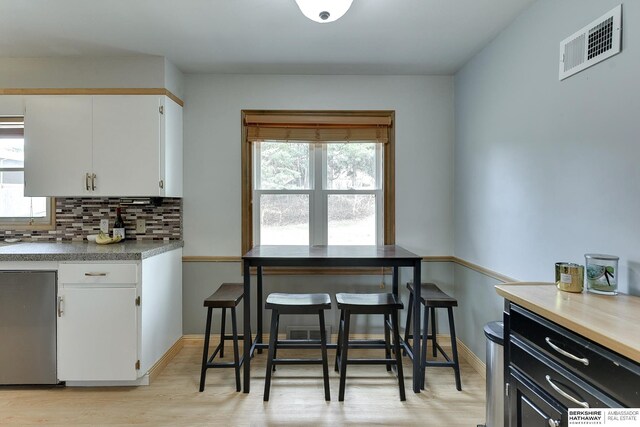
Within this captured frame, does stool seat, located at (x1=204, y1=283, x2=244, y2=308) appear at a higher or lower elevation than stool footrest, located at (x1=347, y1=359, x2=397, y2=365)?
higher

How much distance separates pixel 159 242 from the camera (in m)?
2.88

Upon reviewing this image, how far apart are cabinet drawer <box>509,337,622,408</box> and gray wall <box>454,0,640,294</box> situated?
527mm

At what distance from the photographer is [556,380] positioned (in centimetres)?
115

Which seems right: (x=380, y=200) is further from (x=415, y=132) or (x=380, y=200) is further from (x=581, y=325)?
(x=581, y=325)

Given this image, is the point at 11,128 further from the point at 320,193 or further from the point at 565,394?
the point at 565,394

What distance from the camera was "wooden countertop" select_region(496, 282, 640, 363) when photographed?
922 mm

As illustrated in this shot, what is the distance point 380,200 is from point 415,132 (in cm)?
72

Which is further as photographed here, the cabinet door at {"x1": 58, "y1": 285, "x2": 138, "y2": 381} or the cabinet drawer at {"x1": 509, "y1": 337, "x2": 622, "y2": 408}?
the cabinet door at {"x1": 58, "y1": 285, "x2": 138, "y2": 381}

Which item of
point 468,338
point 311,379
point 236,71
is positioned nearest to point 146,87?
point 236,71

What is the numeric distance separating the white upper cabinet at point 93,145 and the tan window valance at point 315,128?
824 mm

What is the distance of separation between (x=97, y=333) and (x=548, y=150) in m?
3.13

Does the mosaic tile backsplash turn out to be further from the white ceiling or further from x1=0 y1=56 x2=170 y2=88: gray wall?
the white ceiling

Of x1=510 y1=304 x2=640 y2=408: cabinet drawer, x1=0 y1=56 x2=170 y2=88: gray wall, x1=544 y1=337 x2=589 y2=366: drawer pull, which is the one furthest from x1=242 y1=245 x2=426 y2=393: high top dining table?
x1=0 y1=56 x2=170 y2=88: gray wall

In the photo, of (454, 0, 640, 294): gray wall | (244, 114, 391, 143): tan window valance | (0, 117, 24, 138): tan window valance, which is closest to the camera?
(454, 0, 640, 294): gray wall
